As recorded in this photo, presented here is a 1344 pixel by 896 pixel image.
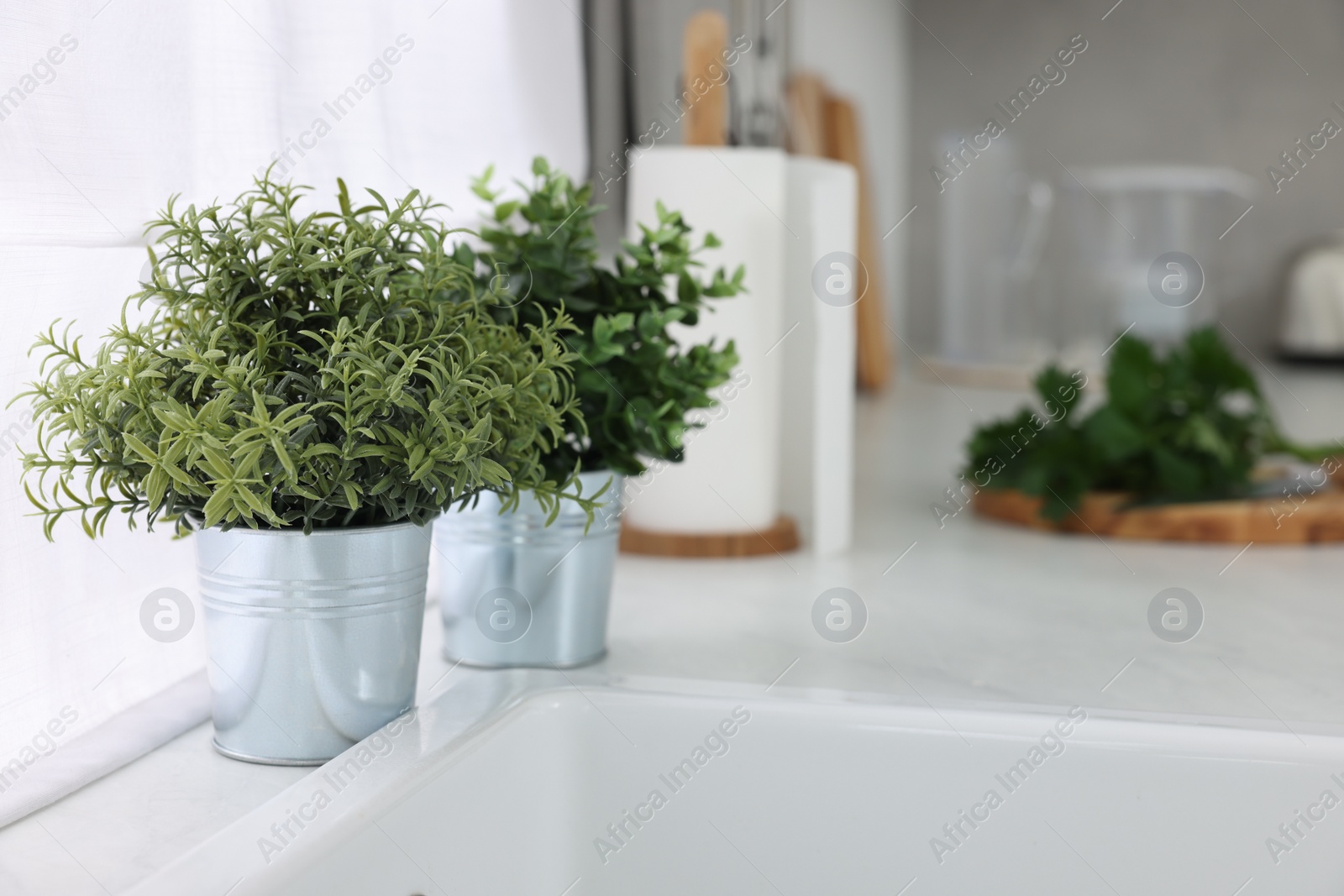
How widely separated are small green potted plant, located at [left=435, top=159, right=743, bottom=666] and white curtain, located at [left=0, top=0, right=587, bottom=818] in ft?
0.40

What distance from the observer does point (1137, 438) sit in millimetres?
984

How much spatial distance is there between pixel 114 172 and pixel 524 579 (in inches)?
9.7

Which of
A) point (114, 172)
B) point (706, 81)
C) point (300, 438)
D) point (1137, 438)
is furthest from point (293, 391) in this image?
point (1137, 438)

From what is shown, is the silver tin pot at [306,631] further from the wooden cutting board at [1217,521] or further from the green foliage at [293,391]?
the wooden cutting board at [1217,521]

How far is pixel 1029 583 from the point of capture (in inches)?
32.0

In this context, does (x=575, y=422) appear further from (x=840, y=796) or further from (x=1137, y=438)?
(x=1137, y=438)

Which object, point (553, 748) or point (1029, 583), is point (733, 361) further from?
point (1029, 583)

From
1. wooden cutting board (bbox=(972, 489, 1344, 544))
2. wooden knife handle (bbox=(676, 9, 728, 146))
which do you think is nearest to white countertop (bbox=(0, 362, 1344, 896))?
wooden cutting board (bbox=(972, 489, 1344, 544))

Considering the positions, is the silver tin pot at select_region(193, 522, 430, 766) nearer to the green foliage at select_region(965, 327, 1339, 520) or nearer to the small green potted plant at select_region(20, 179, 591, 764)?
the small green potted plant at select_region(20, 179, 591, 764)

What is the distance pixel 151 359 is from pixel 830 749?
30 cm

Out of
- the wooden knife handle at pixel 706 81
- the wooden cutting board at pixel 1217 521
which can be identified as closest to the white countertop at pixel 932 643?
the wooden cutting board at pixel 1217 521

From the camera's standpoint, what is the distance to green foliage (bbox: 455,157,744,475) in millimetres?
569

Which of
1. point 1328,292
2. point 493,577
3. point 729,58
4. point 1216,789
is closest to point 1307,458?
point 729,58

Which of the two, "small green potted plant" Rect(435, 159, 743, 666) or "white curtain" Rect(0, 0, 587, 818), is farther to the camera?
"small green potted plant" Rect(435, 159, 743, 666)
